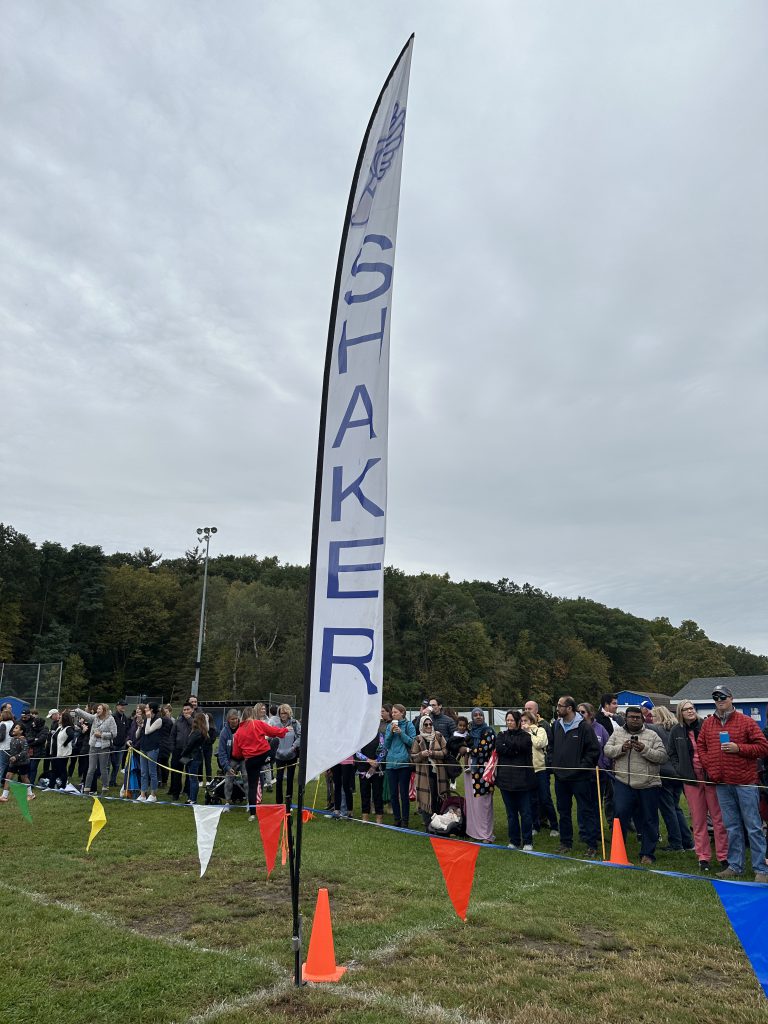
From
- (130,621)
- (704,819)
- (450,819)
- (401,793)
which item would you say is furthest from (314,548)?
(130,621)

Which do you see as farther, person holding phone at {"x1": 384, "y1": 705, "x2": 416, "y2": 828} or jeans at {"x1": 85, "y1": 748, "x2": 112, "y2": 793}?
jeans at {"x1": 85, "y1": 748, "x2": 112, "y2": 793}

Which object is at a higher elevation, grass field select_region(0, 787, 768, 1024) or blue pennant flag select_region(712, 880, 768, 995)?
blue pennant flag select_region(712, 880, 768, 995)

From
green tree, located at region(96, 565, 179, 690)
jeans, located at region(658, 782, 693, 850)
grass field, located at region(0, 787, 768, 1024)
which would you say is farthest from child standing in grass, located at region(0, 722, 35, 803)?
green tree, located at region(96, 565, 179, 690)

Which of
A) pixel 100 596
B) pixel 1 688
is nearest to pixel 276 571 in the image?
pixel 100 596

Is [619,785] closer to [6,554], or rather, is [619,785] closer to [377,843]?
[377,843]

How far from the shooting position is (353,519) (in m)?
4.70

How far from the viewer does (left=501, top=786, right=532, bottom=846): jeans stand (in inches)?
367

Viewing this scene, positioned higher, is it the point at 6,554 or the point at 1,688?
the point at 6,554

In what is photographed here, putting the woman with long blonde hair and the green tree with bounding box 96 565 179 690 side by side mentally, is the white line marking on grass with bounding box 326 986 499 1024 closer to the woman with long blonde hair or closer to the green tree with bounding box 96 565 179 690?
the woman with long blonde hair

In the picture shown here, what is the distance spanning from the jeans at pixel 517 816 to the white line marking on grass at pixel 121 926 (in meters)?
5.19

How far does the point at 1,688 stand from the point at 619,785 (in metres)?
32.2

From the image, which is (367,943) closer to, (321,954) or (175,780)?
(321,954)

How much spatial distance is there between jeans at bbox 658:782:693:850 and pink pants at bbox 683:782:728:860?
20.2 inches

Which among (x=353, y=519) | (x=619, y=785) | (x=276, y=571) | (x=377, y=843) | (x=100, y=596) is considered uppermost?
(x=276, y=571)
